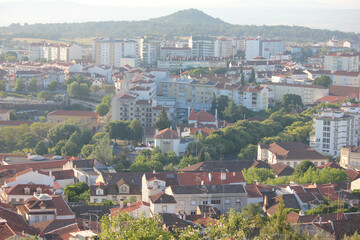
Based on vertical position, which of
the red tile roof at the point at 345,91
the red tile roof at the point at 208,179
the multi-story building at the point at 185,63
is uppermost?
the multi-story building at the point at 185,63

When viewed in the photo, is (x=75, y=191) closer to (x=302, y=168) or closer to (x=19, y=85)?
(x=302, y=168)

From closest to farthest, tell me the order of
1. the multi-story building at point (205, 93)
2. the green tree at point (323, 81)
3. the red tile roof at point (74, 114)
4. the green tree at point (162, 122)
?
the green tree at point (162, 122)
the red tile roof at point (74, 114)
the multi-story building at point (205, 93)
the green tree at point (323, 81)

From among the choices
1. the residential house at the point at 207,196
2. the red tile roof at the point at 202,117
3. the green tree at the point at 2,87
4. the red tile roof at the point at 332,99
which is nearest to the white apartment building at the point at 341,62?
the red tile roof at the point at 332,99

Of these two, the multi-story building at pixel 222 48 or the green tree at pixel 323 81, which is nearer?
the green tree at pixel 323 81

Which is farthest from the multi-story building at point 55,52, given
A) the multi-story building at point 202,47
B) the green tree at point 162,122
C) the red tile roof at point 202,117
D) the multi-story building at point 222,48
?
the green tree at point 162,122

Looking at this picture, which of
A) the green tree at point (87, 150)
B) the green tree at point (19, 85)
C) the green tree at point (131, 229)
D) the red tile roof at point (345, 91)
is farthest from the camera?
the green tree at point (19, 85)

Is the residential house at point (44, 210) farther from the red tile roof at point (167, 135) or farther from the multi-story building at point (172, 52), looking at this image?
the multi-story building at point (172, 52)

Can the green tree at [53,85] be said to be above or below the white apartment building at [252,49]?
below

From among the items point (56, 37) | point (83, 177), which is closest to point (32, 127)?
point (83, 177)
